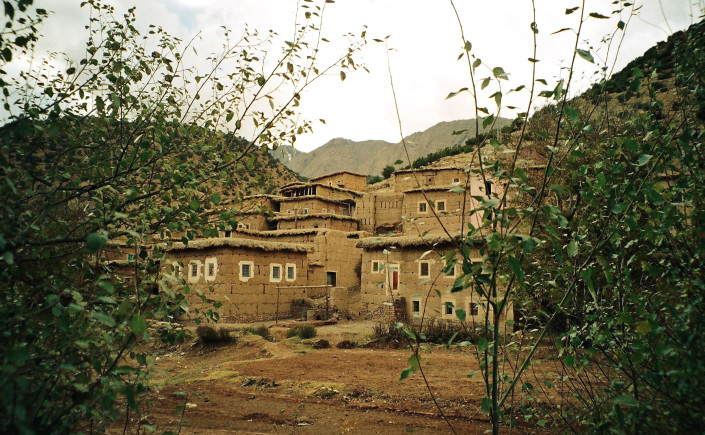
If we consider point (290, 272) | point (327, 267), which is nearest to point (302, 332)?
point (290, 272)

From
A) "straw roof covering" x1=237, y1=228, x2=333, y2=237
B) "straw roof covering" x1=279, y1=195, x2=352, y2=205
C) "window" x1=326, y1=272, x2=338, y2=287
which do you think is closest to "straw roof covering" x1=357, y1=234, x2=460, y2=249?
"window" x1=326, y1=272, x2=338, y2=287

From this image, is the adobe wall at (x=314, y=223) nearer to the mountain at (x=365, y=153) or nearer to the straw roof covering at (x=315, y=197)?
the straw roof covering at (x=315, y=197)

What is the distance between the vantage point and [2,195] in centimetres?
208

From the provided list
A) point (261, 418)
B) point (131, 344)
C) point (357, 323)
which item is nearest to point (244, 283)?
point (357, 323)

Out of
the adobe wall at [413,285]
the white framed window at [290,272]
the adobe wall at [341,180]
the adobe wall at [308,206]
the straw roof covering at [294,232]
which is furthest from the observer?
the adobe wall at [341,180]

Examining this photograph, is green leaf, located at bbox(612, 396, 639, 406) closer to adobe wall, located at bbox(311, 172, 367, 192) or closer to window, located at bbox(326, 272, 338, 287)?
window, located at bbox(326, 272, 338, 287)

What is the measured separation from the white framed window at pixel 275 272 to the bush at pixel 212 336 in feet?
17.4

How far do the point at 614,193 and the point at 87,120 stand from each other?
4.01 metres

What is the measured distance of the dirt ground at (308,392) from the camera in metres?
6.13

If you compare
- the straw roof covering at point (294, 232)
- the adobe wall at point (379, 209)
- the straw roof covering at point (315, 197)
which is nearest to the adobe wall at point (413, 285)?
the straw roof covering at point (294, 232)

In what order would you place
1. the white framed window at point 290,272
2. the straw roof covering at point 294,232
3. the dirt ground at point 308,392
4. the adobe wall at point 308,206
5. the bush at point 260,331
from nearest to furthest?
the dirt ground at point 308,392, the bush at point 260,331, the white framed window at point 290,272, the straw roof covering at point 294,232, the adobe wall at point 308,206

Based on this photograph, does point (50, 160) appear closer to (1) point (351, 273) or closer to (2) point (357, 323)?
(2) point (357, 323)

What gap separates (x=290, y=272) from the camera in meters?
20.0

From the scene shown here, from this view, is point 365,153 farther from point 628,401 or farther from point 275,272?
point 628,401
